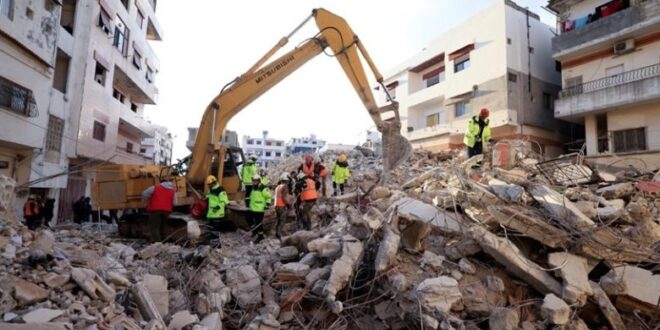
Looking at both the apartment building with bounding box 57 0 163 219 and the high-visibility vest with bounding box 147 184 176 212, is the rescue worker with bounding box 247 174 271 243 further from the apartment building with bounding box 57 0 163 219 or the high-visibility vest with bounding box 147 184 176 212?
the apartment building with bounding box 57 0 163 219

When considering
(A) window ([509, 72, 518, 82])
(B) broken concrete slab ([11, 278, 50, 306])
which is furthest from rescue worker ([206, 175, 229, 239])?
(A) window ([509, 72, 518, 82])

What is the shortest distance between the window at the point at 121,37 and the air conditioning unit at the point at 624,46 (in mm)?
21130

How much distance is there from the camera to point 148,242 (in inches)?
295

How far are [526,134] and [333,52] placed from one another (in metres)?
14.4

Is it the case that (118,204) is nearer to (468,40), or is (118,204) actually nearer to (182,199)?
(182,199)

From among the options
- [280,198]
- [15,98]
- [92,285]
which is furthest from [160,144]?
[92,285]

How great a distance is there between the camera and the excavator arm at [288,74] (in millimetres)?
7883

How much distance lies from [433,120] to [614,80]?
10035mm

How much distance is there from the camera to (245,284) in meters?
4.33

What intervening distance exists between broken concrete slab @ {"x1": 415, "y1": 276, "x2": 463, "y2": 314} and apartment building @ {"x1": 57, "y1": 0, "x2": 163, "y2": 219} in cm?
1032

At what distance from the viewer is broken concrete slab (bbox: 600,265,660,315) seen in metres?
3.70

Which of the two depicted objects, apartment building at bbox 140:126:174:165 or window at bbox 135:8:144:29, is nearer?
window at bbox 135:8:144:29

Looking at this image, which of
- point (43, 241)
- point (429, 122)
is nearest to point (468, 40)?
point (429, 122)

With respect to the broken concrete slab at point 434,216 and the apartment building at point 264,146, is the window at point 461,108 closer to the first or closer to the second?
the broken concrete slab at point 434,216
